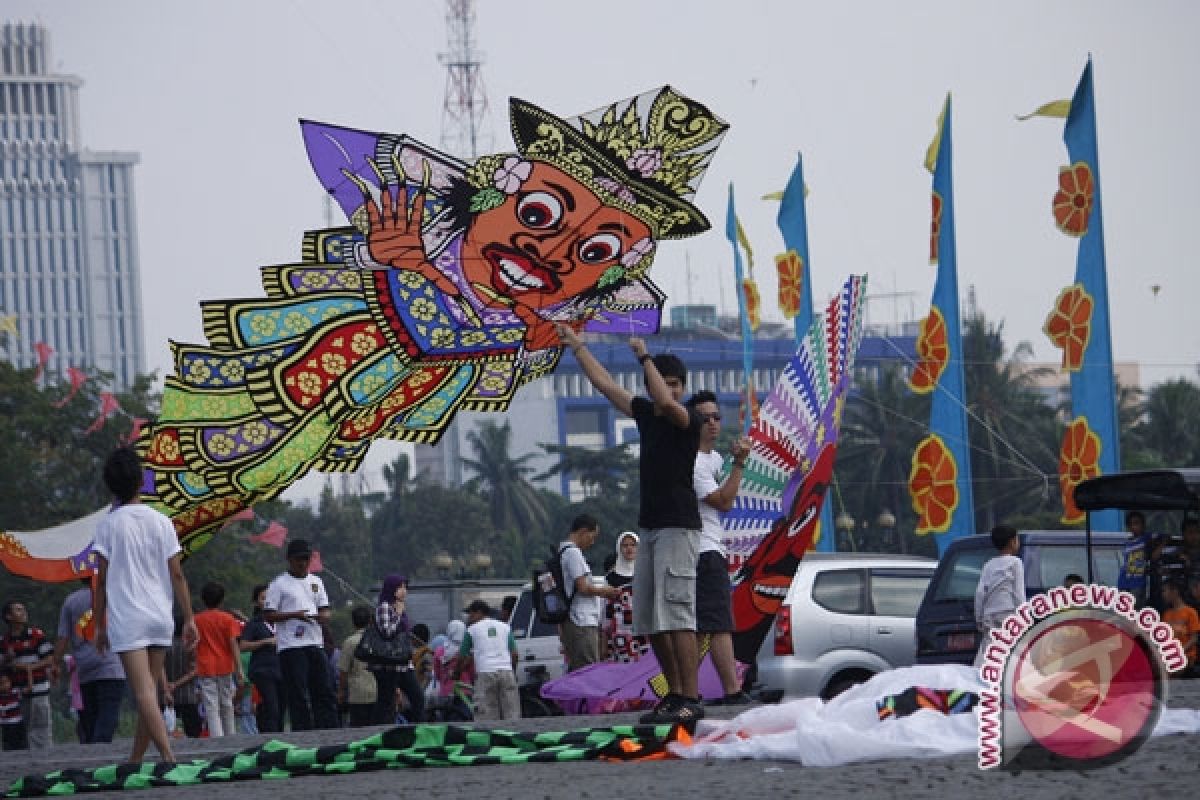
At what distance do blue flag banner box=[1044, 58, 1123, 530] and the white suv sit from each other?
8.79 metres

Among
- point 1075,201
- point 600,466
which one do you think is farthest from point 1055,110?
point 600,466

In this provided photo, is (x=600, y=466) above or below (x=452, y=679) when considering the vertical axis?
above

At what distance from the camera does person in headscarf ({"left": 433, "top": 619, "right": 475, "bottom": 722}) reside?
66.7 ft

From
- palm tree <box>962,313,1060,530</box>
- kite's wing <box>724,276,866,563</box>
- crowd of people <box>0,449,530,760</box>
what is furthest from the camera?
palm tree <box>962,313,1060,530</box>

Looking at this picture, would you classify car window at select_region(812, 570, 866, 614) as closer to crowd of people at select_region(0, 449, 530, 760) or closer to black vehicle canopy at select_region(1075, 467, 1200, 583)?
black vehicle canopy at select_region(1075, 467, 1200, 583)

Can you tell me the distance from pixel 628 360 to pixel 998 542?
99716 mm

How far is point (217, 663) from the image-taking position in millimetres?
18375

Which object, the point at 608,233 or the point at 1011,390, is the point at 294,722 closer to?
the point at 608,233

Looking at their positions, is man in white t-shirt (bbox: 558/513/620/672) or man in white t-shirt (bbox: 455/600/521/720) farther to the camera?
man in white t-shirt (bbox: 455/600/521/720)

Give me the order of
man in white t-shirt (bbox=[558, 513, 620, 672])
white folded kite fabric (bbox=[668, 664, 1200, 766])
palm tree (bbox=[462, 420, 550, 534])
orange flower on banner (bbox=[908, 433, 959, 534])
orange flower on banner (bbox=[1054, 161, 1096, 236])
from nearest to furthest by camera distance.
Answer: white folded kite fabric (bbox=[668, 664, 1200, 766])
man in white t-shirt (bbox=[558, 513, 620, 672])
orange flower on banner (bbox=[1054, 161, 1096, 236])
orange flower on banner (bbox=[908, 433, 959, 534])
palm tree (bbox=[462, 420, 550, 534])

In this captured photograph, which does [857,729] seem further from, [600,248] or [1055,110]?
[1055,110]

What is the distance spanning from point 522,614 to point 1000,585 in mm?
8065

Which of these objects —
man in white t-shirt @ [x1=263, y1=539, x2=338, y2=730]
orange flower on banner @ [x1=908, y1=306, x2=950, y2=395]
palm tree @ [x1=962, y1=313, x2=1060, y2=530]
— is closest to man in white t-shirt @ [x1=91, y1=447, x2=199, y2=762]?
man in white t-shirt @ [x1=263, y1=539, x2=338, y2=730]

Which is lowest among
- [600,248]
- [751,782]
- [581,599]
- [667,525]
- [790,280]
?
[751,782]
